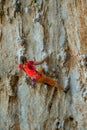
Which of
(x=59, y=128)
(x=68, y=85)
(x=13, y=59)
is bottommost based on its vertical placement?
(x=59, y=128)

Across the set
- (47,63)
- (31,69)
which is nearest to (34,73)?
(31,69)

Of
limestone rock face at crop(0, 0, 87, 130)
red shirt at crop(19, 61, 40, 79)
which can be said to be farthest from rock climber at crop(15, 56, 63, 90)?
limestone rock face at crop(0, 0, 87, 130)

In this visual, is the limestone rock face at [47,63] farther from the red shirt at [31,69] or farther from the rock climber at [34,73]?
the red shirt at [31,69]

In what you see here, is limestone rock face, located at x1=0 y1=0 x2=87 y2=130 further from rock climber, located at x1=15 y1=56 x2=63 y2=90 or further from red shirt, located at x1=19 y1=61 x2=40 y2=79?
red shirt, located at x1=19 y1=61 x2=40 y2=79

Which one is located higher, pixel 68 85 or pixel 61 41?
pixel 61 41

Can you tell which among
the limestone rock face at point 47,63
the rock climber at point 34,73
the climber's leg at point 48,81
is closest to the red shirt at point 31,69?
the rock climber at point 34,73

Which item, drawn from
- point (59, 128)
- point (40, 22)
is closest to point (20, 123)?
point (59, 128)

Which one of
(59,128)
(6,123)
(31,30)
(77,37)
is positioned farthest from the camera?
(6,123)

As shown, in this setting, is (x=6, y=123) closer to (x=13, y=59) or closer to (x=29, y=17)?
(x=13, y=59)
